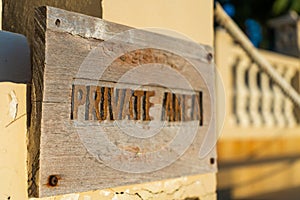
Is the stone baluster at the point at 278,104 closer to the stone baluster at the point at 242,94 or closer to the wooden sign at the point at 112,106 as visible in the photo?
the stone baluster at the point at 242,94

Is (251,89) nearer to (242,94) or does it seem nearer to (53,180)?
(242,94)

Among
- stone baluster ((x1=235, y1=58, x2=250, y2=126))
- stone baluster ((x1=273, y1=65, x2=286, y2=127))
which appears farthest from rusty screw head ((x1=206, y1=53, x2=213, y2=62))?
stone baluster ((x1=273, y1=65, x2=286, y2=127))

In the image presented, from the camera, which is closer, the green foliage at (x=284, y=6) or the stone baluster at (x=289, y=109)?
the stone baluster at (x=289, y=109)

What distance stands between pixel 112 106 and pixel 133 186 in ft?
0.84

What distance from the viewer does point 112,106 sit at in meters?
1.07

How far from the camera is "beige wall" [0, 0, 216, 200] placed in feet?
3.01

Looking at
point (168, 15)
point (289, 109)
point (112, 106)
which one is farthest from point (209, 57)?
point (289, 109)

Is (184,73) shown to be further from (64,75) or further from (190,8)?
(64,75)

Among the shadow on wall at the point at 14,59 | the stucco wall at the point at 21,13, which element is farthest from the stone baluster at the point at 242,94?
the shadow on wall at the point at 14,59

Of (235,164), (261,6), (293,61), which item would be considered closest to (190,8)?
(235,164)

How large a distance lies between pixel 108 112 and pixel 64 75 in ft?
0.54

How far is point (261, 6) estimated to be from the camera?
7.52m

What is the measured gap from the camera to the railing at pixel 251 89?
307cm

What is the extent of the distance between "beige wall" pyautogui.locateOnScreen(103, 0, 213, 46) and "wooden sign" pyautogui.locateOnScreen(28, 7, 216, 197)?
8 cm
